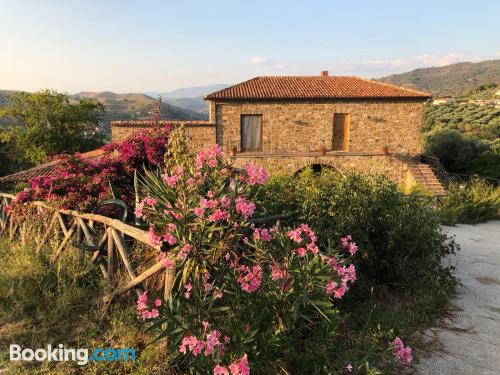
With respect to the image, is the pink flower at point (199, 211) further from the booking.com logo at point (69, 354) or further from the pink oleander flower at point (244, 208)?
the booking.com logo at point (69, 354)

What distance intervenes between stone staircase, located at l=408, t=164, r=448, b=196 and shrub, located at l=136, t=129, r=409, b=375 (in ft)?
43.7

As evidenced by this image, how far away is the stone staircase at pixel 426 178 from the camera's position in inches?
572

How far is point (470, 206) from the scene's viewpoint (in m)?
10.9

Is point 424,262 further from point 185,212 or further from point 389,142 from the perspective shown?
point 389,142

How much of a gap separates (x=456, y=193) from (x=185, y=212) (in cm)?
1162

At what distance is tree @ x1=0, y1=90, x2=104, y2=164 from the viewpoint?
82.1ft

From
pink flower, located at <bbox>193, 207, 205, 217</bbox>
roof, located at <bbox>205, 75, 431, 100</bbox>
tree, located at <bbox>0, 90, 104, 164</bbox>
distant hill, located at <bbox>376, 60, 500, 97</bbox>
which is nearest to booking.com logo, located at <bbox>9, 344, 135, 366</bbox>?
pink flower, located at <bbox>193, 207, 205, 217</bbox>

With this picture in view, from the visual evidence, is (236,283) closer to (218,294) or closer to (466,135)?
(218,294)

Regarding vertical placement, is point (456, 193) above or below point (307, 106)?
below

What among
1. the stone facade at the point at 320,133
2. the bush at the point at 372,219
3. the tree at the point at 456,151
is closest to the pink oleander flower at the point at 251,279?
the bush at the point at 372,219

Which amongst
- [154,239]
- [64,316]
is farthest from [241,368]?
[64,316]

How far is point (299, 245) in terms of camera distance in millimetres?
2859

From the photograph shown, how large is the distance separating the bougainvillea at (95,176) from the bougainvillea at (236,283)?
2314mm

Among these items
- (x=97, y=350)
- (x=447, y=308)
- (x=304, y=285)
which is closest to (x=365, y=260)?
(x=447, y=308)
